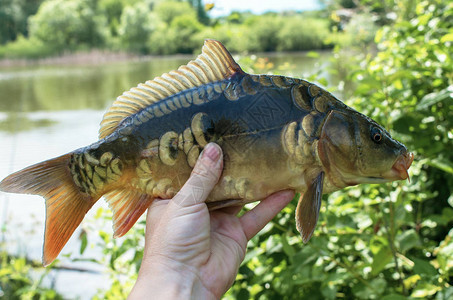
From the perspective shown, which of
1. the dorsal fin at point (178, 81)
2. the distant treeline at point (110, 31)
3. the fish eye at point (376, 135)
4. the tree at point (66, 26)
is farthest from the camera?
the tree at point (66, 26)

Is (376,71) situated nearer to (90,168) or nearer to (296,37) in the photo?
(90,168)

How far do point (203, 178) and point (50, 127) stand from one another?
32.5ft

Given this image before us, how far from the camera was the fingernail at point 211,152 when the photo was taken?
1.52 metres

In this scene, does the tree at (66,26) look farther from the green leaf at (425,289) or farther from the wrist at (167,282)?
the green leaf at (425,289)

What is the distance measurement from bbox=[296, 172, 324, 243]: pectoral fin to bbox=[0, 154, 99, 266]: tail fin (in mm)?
819

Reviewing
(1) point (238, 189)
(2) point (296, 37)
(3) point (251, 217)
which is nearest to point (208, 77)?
(1) point (238, 189)

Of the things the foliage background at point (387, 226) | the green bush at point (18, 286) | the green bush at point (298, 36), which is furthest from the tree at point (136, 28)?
the foliage background at point (387, 226)

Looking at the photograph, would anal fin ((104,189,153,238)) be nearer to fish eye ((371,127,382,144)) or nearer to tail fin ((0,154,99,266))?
tail fin ((0,154,99,266))

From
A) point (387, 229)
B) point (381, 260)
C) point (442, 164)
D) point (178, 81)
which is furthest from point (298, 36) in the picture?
point (178, 81)

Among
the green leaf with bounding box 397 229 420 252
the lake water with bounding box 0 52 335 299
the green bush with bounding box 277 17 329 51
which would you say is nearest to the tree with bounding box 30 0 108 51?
the green bush with bounding box 277 17 329 51

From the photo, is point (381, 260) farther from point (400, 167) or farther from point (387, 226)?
point (400, 167)

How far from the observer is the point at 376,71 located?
7.93 ft

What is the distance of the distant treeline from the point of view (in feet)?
104

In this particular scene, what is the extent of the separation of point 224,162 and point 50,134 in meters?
8.94
